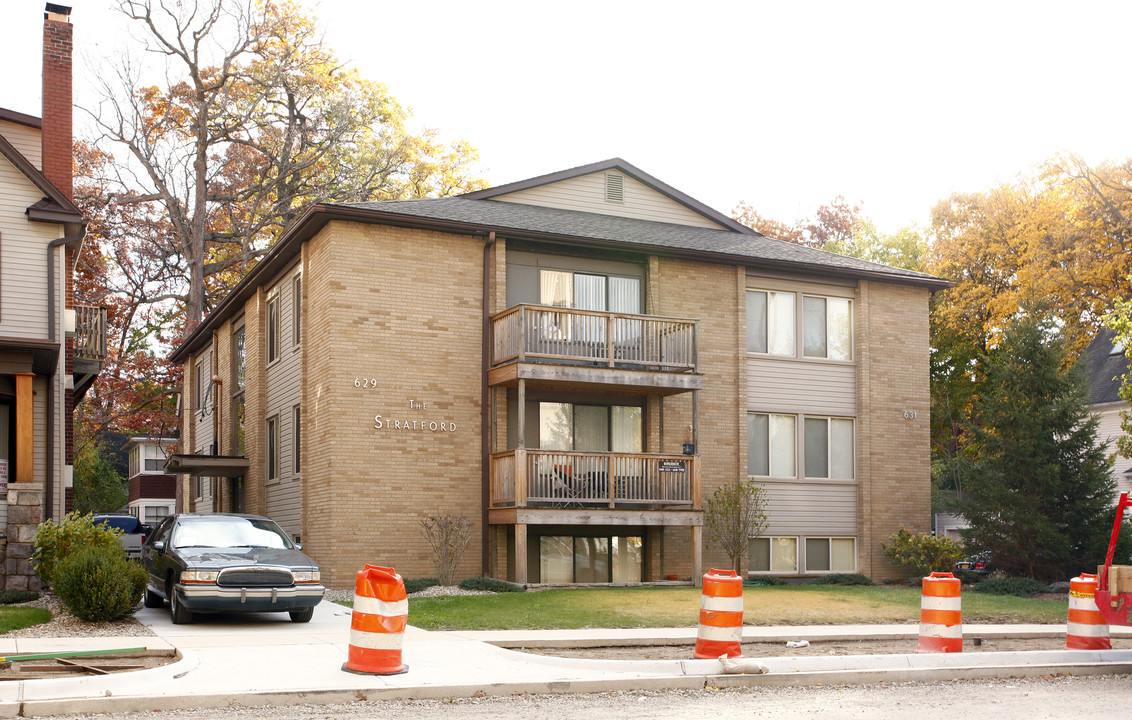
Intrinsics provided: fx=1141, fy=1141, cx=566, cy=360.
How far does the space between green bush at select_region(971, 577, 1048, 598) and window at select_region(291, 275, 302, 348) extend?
577 inches

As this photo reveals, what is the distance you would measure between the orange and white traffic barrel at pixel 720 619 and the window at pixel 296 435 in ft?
47.1

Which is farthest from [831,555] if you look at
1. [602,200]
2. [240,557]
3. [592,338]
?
[240,557]

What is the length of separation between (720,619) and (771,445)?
14473mm

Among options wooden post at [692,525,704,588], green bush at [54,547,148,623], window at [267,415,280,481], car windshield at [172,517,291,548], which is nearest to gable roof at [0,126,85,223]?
window at [267,415,280,481]

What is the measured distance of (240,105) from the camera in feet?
127

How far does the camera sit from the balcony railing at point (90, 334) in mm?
23812

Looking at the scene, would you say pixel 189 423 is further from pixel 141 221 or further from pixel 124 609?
pixel 124 609

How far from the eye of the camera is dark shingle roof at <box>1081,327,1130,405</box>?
3684cm

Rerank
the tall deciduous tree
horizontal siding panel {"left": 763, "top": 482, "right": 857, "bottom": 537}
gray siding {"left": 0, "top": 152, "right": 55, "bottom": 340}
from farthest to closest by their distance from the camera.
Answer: horizontal siding panel {"left": 763, "top": 482, "right": 857, "bottom": 537}, the tall deciduous tree, gray siding {"left": 0, "top": 152, "right": 55, "bottom": 340}

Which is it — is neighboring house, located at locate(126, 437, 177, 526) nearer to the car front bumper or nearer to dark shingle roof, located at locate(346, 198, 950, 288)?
dark shingle roof, located at locate(346, 198, 950, 288)

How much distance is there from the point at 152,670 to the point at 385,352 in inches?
473

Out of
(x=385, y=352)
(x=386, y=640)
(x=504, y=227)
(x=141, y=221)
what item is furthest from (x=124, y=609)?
(x=141, y=221)

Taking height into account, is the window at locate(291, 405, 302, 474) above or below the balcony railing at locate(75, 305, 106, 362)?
below

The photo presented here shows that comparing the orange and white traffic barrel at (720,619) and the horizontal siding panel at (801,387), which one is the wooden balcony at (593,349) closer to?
the horizontal siding panel at (801,387)
